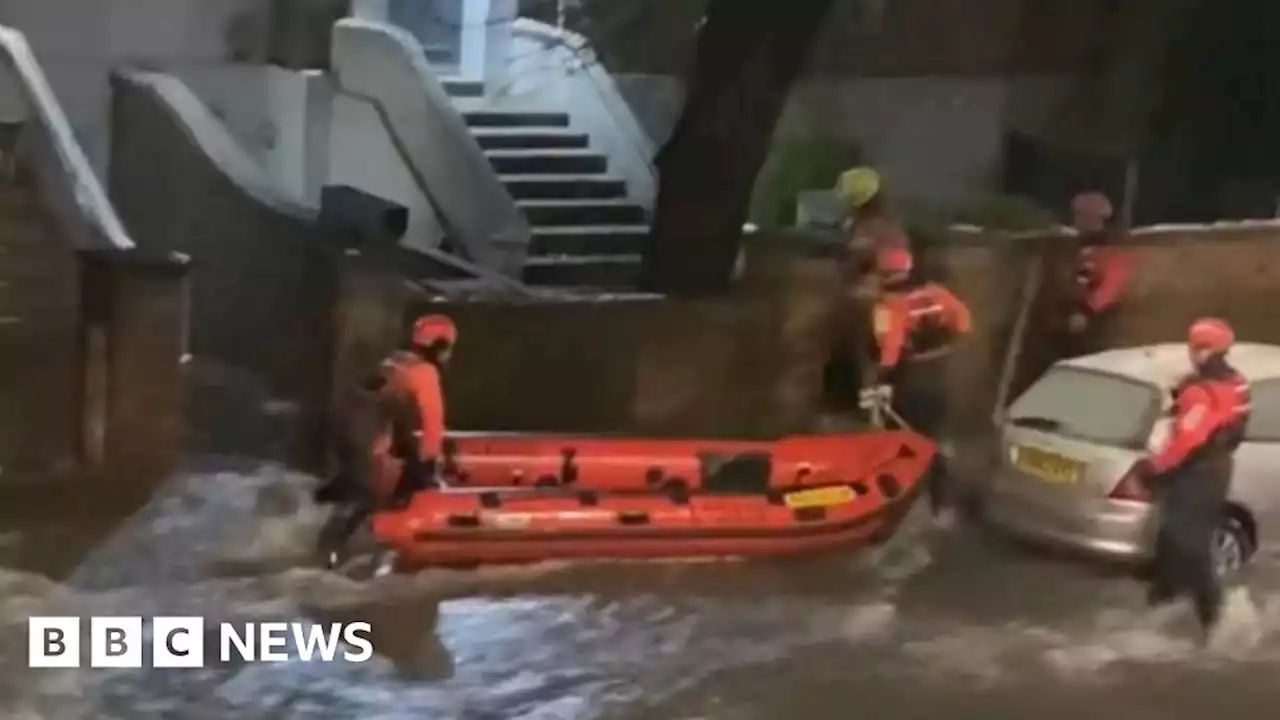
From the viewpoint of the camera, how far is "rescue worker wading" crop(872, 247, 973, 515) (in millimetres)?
2023

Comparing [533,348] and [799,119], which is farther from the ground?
[799,119]

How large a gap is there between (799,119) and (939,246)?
9.0 inches

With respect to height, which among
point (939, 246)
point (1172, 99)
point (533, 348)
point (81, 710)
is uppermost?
point (1172, 99)

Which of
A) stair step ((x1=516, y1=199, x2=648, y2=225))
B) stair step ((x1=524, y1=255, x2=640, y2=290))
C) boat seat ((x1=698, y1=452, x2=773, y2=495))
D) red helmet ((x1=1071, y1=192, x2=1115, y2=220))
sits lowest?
boat seat ((x1=698, y1=452, x2=773, y2=495))

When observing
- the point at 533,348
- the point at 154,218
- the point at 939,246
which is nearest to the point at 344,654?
the point at 533,348

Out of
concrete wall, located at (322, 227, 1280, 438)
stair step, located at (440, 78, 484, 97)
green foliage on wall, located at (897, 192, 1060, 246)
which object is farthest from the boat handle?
stair step, located at (440, 78, 484, 97)

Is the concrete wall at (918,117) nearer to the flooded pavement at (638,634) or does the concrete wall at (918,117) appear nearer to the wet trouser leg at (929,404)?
the wet trouser leg at (929,404)

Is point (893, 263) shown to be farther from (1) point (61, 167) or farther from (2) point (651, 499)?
(1) point (61, 167)

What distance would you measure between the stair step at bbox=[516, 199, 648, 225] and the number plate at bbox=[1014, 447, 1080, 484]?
52 centimetres

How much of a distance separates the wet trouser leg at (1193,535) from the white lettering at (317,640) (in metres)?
0.86

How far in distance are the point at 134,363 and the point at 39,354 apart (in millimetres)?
99

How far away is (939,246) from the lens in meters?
2.06

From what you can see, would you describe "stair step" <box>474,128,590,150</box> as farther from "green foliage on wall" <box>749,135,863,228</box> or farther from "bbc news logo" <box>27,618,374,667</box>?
"bbc news logo" <box>27,618,374,667</box>

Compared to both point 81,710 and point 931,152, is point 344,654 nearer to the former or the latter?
point 81,710
